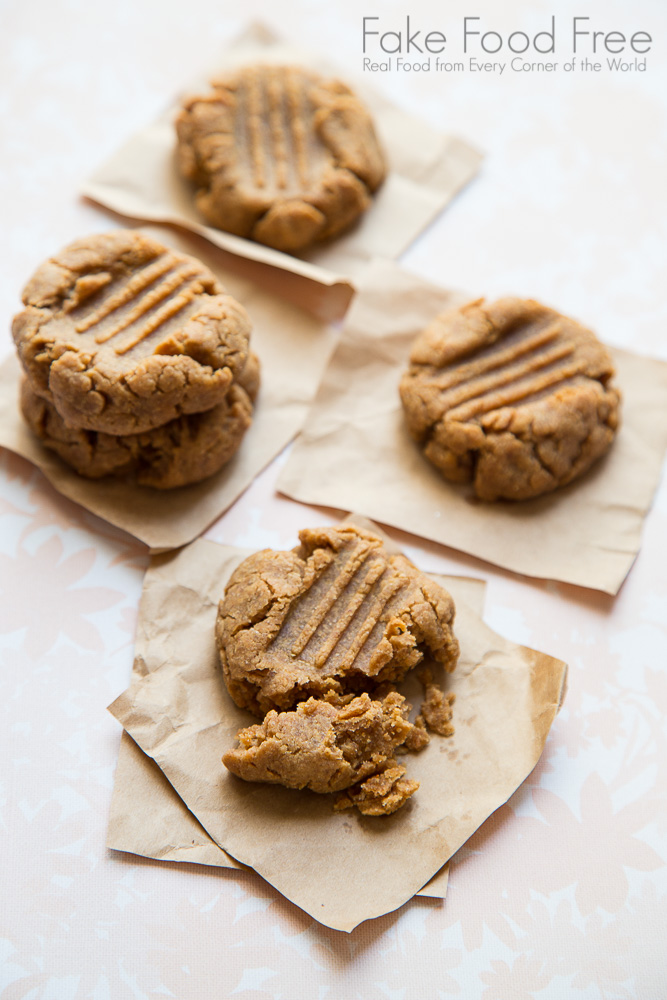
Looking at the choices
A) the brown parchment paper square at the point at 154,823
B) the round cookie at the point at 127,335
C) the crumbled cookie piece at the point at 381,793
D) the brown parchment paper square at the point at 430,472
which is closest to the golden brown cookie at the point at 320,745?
the crumbled cookie piece at the point at 381,793

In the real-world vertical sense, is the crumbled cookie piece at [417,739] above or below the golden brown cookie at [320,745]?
below

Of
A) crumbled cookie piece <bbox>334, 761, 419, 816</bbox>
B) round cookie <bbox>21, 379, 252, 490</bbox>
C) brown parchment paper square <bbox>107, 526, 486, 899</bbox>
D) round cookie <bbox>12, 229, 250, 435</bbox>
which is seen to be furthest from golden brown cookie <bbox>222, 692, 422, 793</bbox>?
round cookie <bbox>12, 229, 250, 435</bbox>

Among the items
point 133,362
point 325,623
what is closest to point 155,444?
point 133,362

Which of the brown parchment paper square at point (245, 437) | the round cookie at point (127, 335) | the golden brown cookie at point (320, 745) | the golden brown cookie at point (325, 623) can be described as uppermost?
the round cookie at point (127, 335)

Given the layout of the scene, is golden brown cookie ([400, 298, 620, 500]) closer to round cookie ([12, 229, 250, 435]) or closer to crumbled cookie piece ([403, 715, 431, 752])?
round cookie ([12, 229, 250, 435])

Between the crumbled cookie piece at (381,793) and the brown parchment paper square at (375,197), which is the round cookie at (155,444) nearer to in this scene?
the brown parchment paper square at (375,197)
